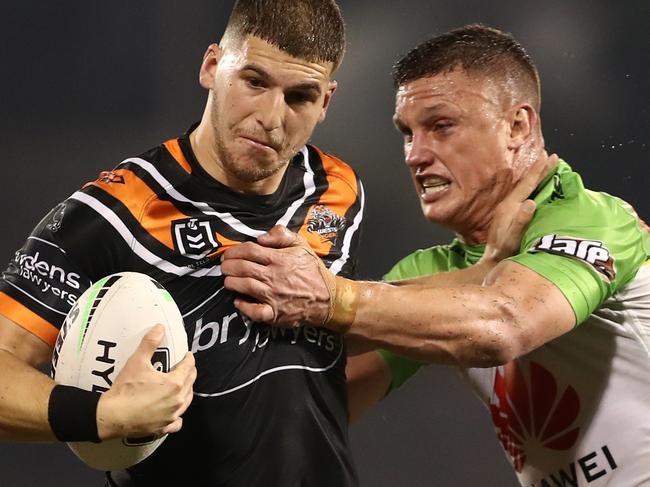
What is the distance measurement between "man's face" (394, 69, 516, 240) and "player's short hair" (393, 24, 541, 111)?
0.02 metres

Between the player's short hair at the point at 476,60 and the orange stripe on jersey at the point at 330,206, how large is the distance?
0.26 m

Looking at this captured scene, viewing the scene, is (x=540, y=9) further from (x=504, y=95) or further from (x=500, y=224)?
(x=500, y=224)

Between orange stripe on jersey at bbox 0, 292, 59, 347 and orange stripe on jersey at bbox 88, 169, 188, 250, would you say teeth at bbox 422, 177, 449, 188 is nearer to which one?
orange stripe on jersey at bbox 88, 169, 188, 250

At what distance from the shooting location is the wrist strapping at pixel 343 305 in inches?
57.9

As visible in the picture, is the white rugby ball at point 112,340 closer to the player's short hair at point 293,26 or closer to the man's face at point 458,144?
the player's short hair at point 293,26

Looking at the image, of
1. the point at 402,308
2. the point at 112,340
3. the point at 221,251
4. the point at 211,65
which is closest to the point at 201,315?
the point at 221,251

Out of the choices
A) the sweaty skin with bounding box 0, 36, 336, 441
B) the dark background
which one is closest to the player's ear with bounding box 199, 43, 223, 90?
the sweaty skin with bounding box 0, 36, 336, 441

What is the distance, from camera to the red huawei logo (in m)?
1.69

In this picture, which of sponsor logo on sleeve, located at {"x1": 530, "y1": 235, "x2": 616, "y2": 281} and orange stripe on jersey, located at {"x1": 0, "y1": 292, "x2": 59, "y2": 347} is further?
sponsor logo on sleeve, located at {"x1": 530, "y1": 235, "x2": 616, "y2": 281}

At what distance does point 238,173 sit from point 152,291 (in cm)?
28

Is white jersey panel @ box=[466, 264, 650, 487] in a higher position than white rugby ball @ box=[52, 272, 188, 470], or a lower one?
lower

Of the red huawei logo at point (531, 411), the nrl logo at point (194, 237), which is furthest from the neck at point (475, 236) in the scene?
the nrl logo at point (194, 237)

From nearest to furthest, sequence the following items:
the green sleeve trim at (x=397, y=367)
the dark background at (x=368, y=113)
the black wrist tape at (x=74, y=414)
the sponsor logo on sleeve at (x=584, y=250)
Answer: the black wrist tape at (x=74, y=414)
the sponsor logo on sleeve at (x=584, y=250)
the green sleeve trim at (x=397, y=367)
the dark background at (x=368, y=113)

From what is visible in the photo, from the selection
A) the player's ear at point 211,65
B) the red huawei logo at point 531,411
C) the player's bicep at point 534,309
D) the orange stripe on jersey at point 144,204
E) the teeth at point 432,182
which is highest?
the player's ear at point 211,65
